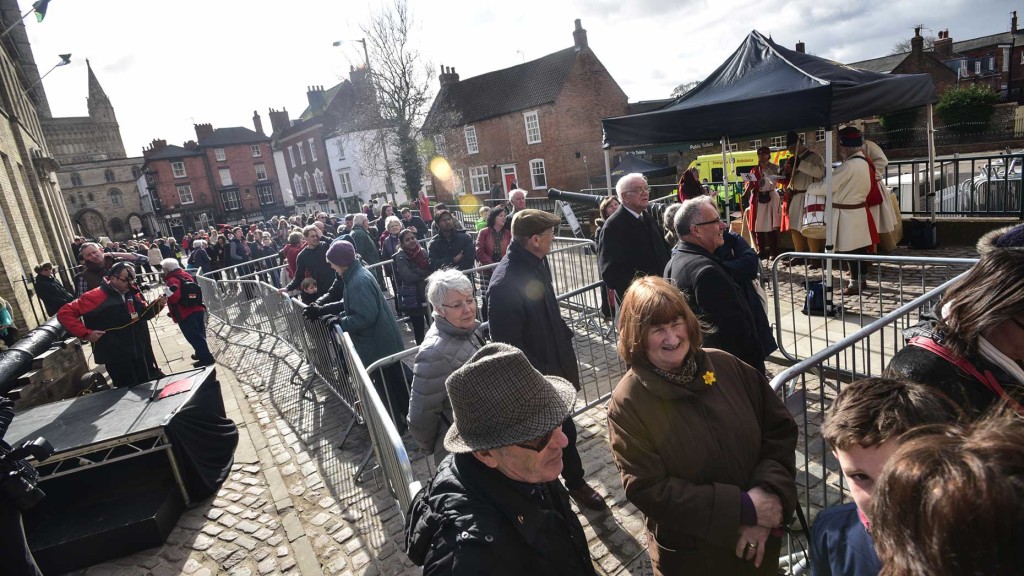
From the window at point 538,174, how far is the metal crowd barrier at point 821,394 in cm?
2876

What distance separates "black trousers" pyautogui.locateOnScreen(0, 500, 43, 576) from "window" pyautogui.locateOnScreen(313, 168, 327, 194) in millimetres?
48486

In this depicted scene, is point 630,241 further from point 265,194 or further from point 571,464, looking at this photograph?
point 265,194

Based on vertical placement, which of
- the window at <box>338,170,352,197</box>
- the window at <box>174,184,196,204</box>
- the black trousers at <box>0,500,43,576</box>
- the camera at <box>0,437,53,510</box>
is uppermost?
the window at <box>174,184,196,204</box>

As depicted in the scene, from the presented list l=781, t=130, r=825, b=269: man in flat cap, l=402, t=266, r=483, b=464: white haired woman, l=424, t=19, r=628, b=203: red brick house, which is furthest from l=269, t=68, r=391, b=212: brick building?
l=402, t=266, r=483, b=464: white haired woman

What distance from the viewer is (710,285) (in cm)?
321

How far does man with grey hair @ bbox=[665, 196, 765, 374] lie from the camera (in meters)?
3.22

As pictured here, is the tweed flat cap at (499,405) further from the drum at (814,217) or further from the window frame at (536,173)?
the window frame at (536,173)

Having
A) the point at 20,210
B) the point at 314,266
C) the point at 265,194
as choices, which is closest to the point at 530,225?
the point at 314,266

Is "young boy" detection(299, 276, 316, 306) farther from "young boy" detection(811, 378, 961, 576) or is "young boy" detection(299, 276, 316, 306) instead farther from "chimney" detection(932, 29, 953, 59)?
"chimney" detection(932, 29, 953, 59)

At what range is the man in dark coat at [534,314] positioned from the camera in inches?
137

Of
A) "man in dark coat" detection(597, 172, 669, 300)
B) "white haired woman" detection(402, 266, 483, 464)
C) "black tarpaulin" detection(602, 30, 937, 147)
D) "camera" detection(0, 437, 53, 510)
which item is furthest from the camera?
"black tarpaulin" detection(602, 30, 937, 147)

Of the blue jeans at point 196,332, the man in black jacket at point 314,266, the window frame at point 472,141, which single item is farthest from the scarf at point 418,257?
the window frame at point 472,141

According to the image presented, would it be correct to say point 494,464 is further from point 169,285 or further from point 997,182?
point 997,182

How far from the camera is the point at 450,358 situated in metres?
3.04
